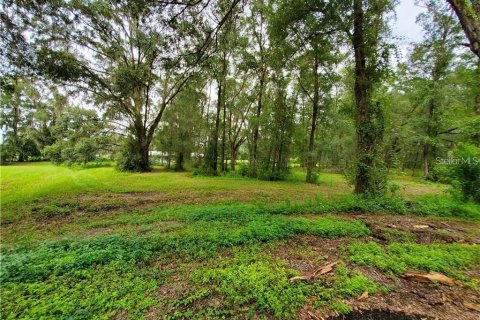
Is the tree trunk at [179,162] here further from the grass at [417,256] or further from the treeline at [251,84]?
the grass at [417,256]

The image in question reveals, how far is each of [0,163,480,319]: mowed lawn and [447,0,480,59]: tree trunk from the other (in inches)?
157

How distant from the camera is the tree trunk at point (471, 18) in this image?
384cm

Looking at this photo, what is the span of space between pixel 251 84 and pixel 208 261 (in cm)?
1982

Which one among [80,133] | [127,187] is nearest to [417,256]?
[127,187]

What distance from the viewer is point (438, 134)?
14.6 meters

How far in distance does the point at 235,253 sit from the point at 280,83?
13102mm

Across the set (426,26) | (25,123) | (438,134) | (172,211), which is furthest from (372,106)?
(25,123)

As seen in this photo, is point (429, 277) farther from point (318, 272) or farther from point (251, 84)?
point (251, 84)

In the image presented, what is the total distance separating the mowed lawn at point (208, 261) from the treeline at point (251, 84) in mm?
3588

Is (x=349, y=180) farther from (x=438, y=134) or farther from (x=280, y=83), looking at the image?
(x=438, y=134)

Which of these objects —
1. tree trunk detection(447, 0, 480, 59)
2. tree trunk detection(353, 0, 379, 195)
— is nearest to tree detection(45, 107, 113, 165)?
tree trunk detection(353, 0, 379, 195)

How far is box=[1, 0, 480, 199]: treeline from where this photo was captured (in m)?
5.78

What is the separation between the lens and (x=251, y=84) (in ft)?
66.5

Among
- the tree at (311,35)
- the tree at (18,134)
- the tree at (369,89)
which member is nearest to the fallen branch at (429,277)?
the tree at (369,89)
